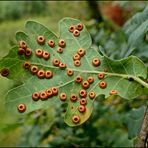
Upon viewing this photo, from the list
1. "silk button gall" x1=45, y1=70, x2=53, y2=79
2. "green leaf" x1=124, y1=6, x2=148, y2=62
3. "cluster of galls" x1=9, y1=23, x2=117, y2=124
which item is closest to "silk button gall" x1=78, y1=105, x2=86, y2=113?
"cluster of galls" x1=9, y1=23, x2=117, y2=124

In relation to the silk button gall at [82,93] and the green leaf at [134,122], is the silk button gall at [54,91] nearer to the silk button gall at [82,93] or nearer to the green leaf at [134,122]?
the silk button gall at [82,93]

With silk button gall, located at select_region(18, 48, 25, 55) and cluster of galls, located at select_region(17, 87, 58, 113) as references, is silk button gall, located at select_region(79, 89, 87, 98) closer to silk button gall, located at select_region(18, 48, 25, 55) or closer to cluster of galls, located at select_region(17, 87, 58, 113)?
cluster of galls, located at select_region(17, 87, 58, 113)

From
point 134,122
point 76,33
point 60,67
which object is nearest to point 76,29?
point 76,33

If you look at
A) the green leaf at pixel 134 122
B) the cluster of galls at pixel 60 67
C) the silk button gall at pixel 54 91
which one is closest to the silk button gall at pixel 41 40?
the cluster of galls at pixel 60 67

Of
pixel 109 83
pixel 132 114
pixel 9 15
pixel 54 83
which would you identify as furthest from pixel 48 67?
pixel 9 15

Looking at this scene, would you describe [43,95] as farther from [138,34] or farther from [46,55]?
[138,34]

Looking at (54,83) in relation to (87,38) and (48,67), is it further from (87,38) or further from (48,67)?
(87,38)

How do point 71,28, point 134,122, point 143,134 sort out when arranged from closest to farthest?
point 143,134 < point 71,28 < point 134,122
